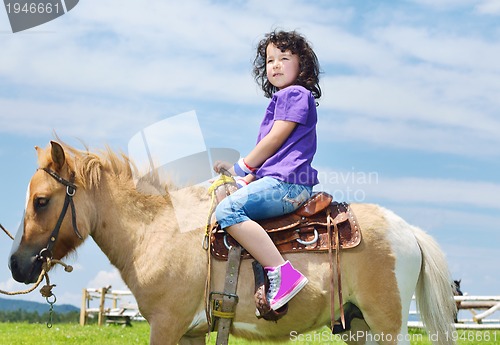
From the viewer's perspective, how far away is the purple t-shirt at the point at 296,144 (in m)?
5.30

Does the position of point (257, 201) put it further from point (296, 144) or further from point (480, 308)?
point (480, 308)

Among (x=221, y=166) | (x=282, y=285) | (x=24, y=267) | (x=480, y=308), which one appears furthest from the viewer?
(x=480, y=308)

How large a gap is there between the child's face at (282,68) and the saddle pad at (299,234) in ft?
4.19

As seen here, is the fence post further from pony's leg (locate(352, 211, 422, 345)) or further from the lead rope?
pony's leg (locate(352, 211, 422, 345))

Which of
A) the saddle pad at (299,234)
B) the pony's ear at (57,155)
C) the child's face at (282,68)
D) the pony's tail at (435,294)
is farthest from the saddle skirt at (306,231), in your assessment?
the pony's ear at (57,155)

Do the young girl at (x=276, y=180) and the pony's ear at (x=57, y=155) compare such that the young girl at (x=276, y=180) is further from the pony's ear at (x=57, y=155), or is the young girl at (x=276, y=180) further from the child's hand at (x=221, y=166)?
the pony's ear at (x=57, y=155)

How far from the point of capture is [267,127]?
5.55 meters

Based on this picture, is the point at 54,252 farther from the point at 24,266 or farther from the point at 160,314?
the point at 160,314

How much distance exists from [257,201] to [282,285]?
0.74 meters

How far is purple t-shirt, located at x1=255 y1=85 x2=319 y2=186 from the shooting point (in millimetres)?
5301

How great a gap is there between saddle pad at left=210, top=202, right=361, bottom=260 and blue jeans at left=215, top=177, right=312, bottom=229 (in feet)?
0.43

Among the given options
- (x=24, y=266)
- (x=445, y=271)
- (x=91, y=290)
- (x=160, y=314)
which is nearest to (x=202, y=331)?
(x=160, y=314)

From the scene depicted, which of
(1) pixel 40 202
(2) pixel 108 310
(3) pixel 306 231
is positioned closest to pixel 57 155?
(1) pixel 40 202

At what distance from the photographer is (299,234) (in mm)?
5359
